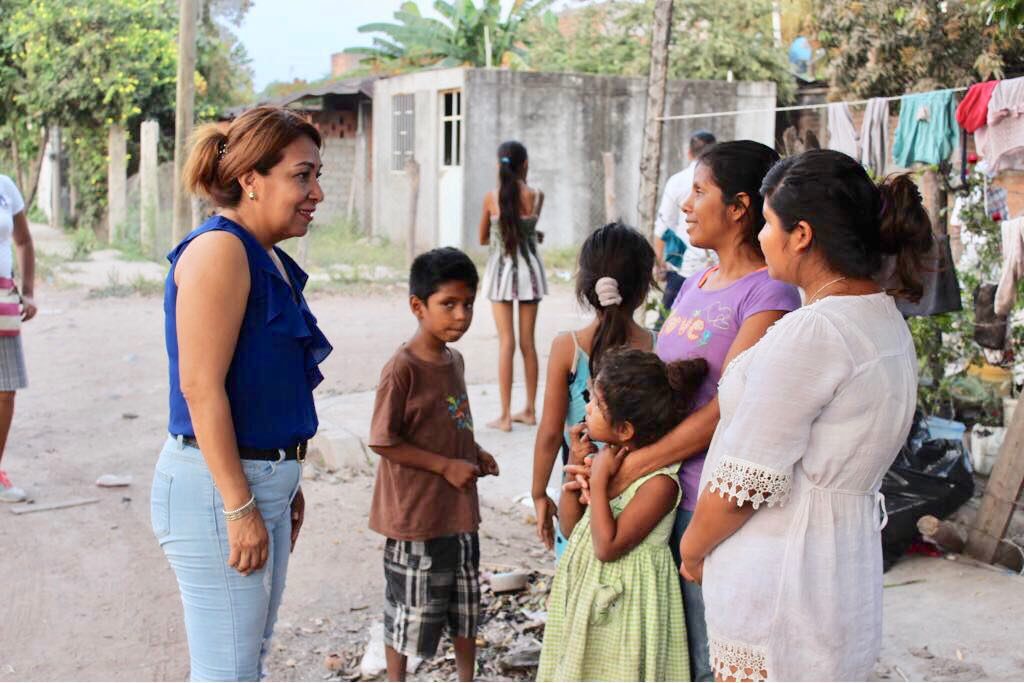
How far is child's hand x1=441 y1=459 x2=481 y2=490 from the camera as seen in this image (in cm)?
325

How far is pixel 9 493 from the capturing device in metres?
5.62

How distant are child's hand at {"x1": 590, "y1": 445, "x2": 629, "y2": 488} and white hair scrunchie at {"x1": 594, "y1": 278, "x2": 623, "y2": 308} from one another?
1.35 feet

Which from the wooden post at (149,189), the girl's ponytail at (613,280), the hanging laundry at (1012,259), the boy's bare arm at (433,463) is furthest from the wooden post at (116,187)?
the girl's ponytail at (613,280)

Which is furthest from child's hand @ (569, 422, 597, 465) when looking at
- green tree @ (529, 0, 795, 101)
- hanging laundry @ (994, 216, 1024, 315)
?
green tree @ (529, 0, 795, 101)

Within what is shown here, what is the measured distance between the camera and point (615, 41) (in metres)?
19.3

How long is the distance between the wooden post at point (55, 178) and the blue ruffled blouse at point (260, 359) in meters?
20.6

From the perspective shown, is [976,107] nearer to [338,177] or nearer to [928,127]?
[928,127]

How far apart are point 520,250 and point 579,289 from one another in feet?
13.5

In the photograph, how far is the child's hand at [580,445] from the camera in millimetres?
2824

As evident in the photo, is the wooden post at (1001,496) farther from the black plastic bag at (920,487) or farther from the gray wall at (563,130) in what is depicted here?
the gray wall at (563,130)

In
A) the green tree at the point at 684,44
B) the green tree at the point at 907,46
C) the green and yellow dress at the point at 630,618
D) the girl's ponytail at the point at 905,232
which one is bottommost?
the green and yellow dress at the point at 630,618

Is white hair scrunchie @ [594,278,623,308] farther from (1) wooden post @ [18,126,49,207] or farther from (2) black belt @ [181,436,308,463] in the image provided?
(1) wooden post @ [18,126,49,207]

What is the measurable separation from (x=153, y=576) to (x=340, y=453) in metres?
1.76

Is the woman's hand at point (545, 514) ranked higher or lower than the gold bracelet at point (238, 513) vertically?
lower
